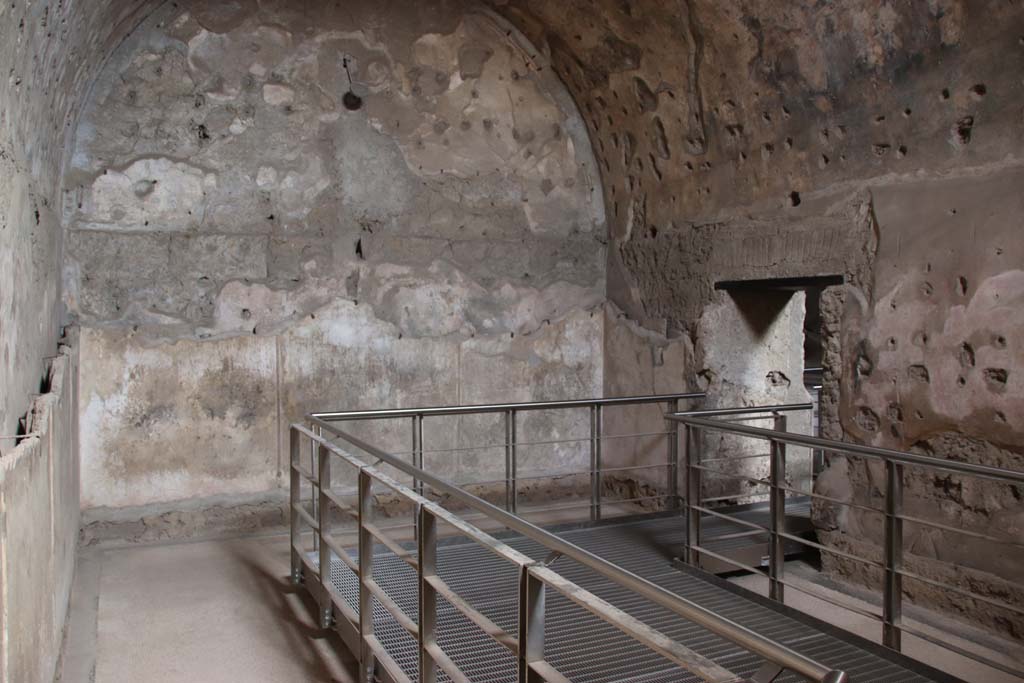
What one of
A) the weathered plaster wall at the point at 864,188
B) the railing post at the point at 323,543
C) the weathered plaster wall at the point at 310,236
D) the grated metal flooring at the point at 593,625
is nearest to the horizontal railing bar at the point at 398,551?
the grated metal flooring at the point at 593,625

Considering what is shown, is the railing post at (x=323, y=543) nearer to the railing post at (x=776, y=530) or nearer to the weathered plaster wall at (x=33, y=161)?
the weathered plaster wall at (x=33, y=161)

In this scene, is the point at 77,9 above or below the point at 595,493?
above

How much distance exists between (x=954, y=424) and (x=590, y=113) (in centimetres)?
354

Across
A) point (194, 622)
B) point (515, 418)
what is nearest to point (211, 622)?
point (194, 622)

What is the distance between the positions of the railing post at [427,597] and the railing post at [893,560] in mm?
1784

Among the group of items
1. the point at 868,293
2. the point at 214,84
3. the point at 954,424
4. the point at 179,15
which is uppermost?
the point at 179,15

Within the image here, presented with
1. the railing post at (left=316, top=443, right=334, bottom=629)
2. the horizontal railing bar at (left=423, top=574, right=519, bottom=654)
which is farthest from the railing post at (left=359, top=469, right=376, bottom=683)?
the horizontal railing bar at (left=423, top=574, right=519, bottom=654)

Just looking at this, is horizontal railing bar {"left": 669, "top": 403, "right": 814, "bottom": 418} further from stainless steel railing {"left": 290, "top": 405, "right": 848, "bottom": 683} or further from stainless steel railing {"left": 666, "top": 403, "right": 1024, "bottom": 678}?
stainless steel railing {"left": 290, "top": 405, "right": 848, "bottom": 683}

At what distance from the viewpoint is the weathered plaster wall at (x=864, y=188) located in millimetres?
3855

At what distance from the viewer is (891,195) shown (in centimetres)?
433

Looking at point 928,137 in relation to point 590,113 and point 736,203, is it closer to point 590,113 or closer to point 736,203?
point 736,203

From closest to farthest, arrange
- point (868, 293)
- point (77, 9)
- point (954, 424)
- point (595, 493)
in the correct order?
point (77, 9), point (954, 424), point (868, 293), point (595, 493)

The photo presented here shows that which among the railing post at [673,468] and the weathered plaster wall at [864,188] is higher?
the weathered plaster wall at [864,188]

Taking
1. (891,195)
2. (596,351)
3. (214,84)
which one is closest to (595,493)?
(596,351)
